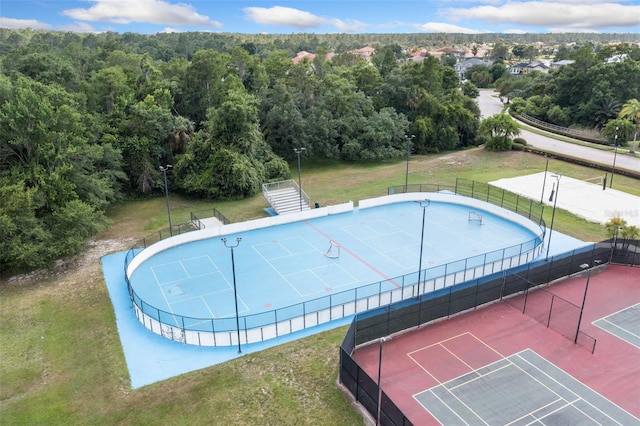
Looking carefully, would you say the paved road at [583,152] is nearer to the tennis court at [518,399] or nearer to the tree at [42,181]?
the tennis court at [518,399]

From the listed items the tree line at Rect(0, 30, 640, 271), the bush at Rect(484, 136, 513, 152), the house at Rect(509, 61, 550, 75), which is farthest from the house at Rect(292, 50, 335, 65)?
the house at Rect(509, 61, 550, 75)

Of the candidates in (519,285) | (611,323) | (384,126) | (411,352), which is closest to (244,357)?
(411,352)

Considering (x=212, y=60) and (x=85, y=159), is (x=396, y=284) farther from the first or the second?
(x=212, y=60)

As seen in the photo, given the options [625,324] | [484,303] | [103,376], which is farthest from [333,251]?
[625,324]

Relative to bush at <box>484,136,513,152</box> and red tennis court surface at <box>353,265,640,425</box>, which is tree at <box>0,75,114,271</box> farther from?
bush at <box>484,136,513,152</box>

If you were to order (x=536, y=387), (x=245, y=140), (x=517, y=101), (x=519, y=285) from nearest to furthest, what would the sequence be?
(x=536, y=387) < (x=519, y=285) < (x=245, y=140) < (x=517, y=101)

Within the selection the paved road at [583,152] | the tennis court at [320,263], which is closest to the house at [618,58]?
the paved road at [583,152]
